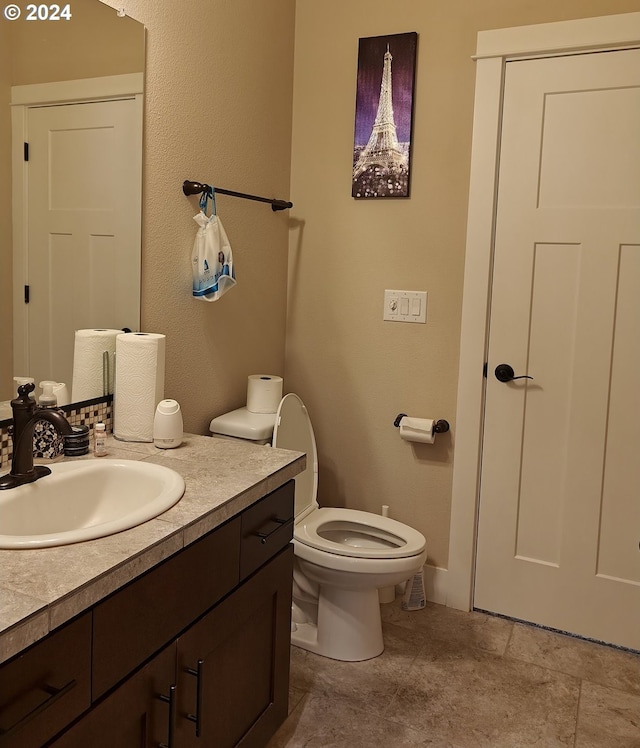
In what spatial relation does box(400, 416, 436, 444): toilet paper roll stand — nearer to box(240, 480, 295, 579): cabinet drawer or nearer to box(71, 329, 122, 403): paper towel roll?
box(240, 480, 295, 579): cabinet drawer

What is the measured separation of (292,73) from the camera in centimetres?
274

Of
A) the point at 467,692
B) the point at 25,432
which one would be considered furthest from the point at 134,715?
the point at 467,692

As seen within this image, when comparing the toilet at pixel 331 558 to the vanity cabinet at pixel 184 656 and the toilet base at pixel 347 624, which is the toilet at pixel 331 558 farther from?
the vanity cabinet at pixel 184 656

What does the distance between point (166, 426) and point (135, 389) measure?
0.48 feet

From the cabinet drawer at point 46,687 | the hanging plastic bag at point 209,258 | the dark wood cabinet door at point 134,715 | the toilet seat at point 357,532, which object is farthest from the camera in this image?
the toilet seat at point 357,532

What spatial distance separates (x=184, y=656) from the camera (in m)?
1.36

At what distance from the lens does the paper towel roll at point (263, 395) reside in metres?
2.43

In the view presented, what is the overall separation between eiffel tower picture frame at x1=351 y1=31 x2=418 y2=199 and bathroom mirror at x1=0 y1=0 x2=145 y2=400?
973 millimetres

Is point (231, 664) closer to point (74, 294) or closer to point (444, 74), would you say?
point (74, 294)

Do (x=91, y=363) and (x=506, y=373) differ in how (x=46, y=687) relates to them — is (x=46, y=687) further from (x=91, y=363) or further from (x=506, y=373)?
(x=506, y=373)

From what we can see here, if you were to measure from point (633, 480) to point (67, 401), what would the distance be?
6.20ft

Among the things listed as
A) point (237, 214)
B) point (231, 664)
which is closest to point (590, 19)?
point (237, 214)

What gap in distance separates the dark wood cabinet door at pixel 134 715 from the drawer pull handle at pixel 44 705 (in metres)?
0.08

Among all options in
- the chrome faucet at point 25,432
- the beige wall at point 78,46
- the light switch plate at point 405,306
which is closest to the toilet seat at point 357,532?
the light switch plate at point 405,306
